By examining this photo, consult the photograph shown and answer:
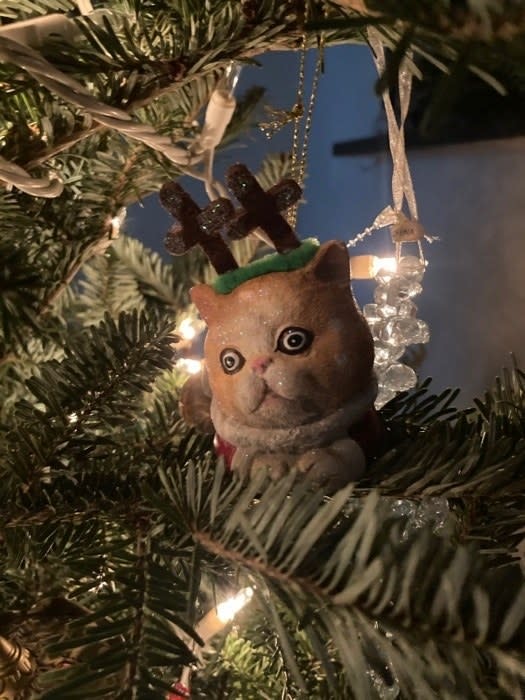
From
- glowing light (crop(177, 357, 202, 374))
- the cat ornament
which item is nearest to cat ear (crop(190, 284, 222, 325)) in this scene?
the cat ornament

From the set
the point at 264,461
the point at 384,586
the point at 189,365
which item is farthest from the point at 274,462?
the point at 189,365

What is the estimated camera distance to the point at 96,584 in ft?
1.02

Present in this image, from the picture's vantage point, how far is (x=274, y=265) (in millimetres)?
334

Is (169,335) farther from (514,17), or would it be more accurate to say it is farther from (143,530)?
(514,17)

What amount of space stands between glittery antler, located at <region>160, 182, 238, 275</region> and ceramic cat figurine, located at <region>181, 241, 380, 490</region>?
0.09 feet

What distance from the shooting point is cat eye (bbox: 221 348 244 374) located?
0.32 metres

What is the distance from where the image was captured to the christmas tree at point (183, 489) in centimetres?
20

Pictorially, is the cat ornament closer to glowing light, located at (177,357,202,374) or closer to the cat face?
the cat face

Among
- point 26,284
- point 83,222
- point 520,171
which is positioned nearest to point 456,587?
point 26,284

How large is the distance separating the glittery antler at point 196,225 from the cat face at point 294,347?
3 centimetres

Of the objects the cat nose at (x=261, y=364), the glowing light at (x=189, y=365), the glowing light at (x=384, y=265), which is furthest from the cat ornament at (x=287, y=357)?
the glowing light at (x=189, y=365)

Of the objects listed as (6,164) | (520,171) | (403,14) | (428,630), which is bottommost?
(428,630)

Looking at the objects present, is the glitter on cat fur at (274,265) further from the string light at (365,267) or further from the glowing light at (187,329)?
the glowing light at (187,329)

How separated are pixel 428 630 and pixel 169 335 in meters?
0.26
